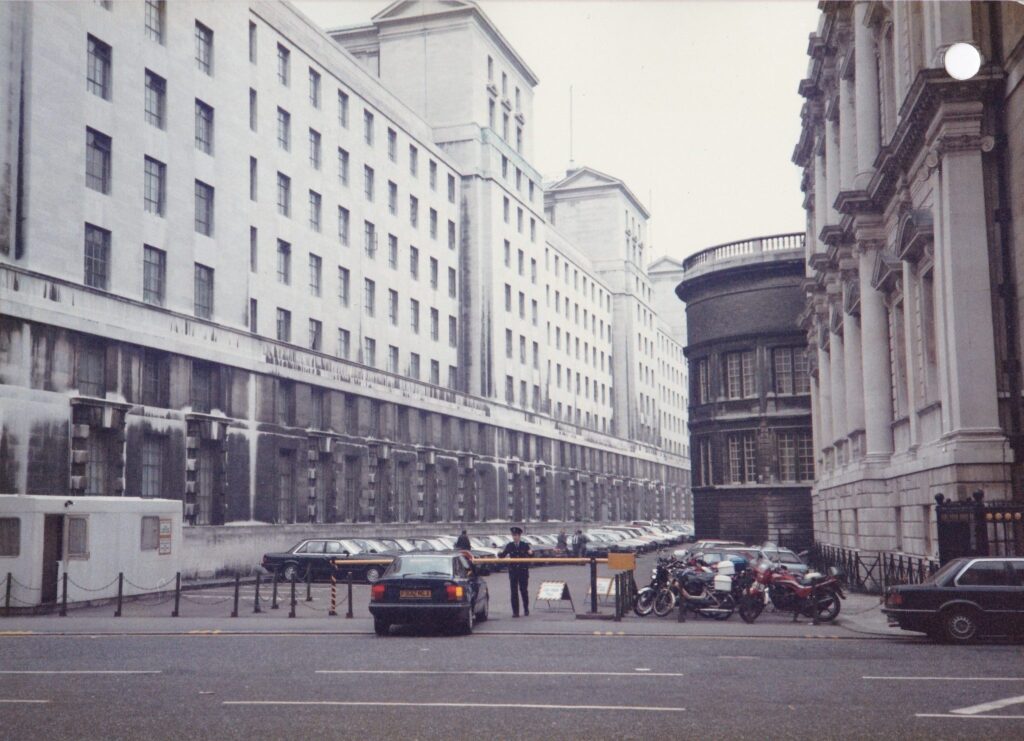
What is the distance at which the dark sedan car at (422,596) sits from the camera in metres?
20.5

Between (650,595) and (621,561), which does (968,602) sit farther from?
(621,561)

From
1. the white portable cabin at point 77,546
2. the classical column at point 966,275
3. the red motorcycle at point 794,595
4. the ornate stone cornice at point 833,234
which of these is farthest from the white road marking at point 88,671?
the ornate stone cornice at point 833,234

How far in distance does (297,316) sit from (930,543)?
102 ft

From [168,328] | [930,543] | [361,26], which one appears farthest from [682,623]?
[361,26]

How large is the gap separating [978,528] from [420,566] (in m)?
11.2

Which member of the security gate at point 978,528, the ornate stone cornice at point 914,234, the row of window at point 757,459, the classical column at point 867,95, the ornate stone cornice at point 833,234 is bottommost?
the security gate at point 978,528

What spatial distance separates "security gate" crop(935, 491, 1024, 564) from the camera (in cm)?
2302

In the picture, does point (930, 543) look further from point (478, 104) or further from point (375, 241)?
point (478, 104)

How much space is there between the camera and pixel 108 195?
38188 millimetres

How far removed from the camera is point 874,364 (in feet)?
115

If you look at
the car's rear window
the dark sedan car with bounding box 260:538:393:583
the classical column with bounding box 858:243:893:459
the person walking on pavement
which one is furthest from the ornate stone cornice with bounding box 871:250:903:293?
the dark sedan car with bounding box 260:538:393:583

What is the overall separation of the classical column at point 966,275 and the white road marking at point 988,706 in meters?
13.6

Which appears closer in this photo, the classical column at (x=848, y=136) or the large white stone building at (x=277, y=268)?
the large white stone building at (x=277, y=268)

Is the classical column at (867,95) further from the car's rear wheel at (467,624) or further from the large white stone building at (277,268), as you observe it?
the large white stone building at (277,268)
